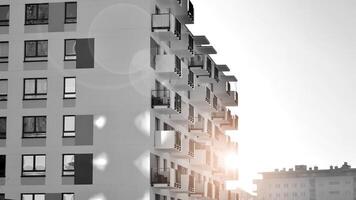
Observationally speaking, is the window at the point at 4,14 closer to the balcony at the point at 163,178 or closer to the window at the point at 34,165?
the window at the point at 34,165

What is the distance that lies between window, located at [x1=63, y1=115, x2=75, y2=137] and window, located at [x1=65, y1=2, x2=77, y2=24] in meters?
6.21

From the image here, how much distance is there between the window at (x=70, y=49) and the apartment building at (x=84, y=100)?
64 mm

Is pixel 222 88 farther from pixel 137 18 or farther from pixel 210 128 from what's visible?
pixel 137 18

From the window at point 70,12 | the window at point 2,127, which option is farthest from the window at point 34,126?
the window at point 70,12

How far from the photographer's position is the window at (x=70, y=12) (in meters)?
50.4

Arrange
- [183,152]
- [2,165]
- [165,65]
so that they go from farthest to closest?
[183,152], [165,65], [2,165]

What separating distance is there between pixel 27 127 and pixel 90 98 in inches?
182

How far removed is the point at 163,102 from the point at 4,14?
1216cm

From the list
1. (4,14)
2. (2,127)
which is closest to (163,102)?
(2,127)

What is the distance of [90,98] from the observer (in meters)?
49.2

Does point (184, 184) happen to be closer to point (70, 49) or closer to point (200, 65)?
point (70, 49)

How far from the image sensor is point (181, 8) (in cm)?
5712

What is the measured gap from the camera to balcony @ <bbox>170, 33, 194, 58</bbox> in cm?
5772

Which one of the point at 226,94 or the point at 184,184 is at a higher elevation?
the point at 226,94
